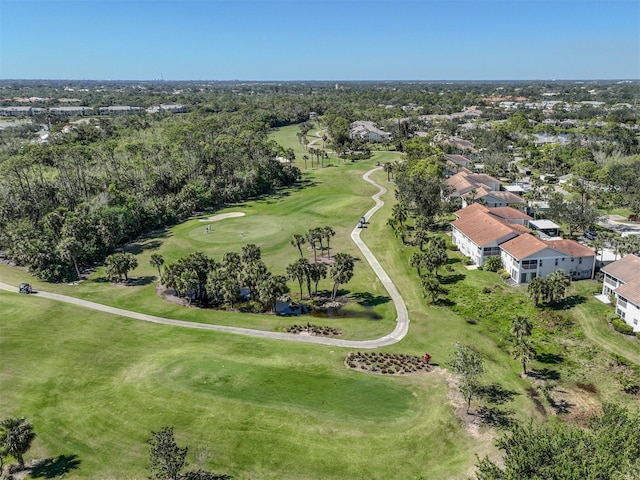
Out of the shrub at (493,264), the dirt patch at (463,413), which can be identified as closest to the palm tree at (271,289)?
the dirt patch at (463,413)

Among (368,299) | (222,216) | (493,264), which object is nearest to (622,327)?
(493,264)

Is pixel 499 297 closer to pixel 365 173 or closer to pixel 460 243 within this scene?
pixel 460 243

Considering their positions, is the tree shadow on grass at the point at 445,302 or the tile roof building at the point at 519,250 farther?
the tile roof building at the point at 519,250

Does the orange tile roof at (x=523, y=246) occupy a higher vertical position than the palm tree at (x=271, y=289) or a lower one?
higher

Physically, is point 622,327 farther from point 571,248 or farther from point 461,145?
point 461,145

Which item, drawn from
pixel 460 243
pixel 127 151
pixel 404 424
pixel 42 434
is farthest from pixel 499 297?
pixel 127 151

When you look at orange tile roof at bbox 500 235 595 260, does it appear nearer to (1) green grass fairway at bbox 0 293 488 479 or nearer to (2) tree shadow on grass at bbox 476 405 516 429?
(1) green grass fairway at bbox 0 293 488 479

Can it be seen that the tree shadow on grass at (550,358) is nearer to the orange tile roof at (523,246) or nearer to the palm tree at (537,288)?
the palm tree at (537,288)
